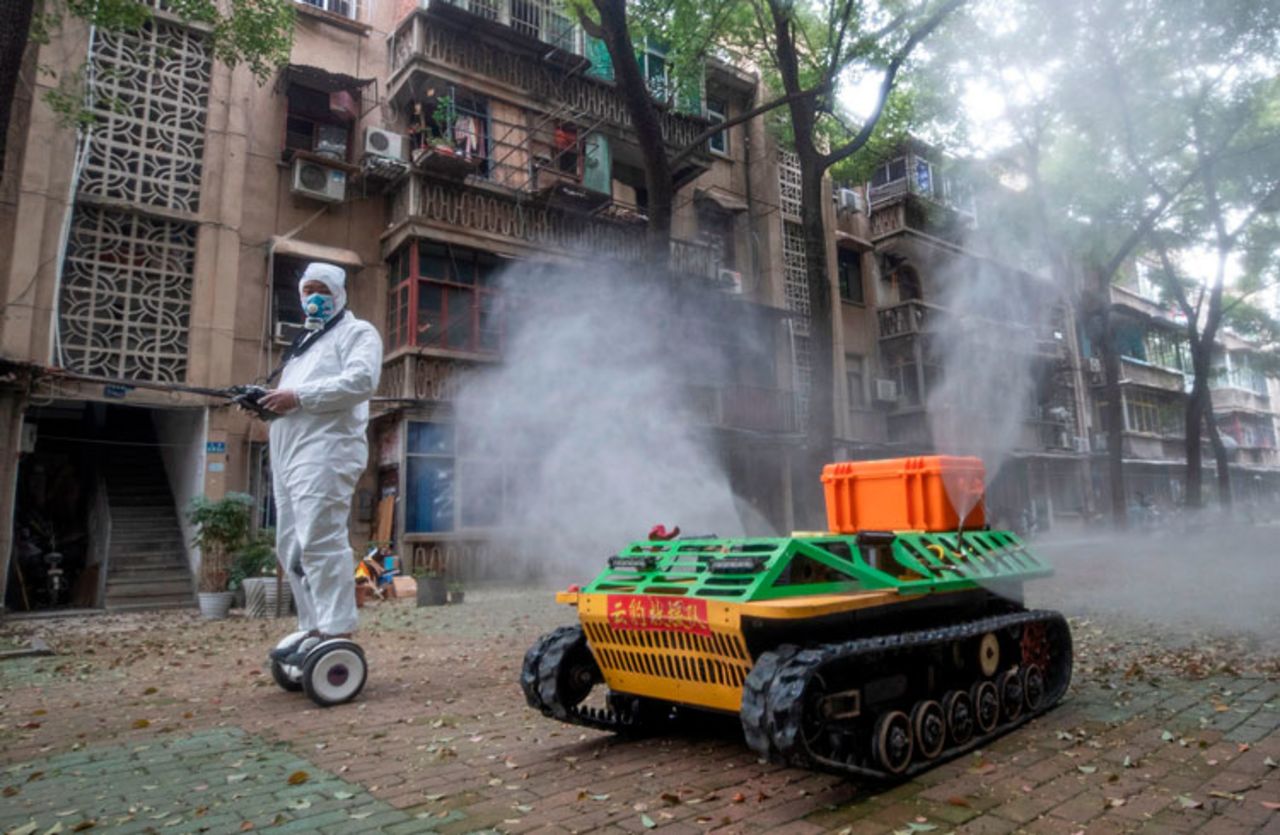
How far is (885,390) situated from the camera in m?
24.1

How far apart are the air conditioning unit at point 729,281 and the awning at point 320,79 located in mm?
9132

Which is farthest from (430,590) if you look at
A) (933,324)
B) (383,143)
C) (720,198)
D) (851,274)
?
(933,324)

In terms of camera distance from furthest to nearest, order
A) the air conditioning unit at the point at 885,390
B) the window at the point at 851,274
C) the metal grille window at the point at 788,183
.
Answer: the window at the point at 851,274 → the air conditioning unit at the point at 885,390 → the metal grille window at the point at 788,183

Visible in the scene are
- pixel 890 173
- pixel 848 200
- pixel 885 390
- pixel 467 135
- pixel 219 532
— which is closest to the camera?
pixel 219 532

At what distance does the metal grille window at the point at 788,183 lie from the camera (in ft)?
74.2

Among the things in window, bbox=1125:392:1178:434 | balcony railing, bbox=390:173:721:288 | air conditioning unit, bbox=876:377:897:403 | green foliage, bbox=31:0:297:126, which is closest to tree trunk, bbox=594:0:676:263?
balcony railing, bbox=390:173:721:288

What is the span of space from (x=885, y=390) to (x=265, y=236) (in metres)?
17.4

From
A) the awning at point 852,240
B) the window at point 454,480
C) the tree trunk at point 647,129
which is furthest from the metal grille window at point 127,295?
the awning at point 852,240

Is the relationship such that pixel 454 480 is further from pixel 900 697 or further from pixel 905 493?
pixel 900 697

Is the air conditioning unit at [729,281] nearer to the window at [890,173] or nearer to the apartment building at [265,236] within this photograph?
the apartment building at [265,236]

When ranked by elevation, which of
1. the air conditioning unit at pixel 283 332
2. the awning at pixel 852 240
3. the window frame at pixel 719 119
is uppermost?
the window frame at pixel 719 119

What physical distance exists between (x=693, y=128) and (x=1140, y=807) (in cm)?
1905

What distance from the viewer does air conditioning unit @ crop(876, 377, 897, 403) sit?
948 inches

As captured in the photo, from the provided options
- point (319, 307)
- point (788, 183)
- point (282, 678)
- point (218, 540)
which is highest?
point (788, 183)
